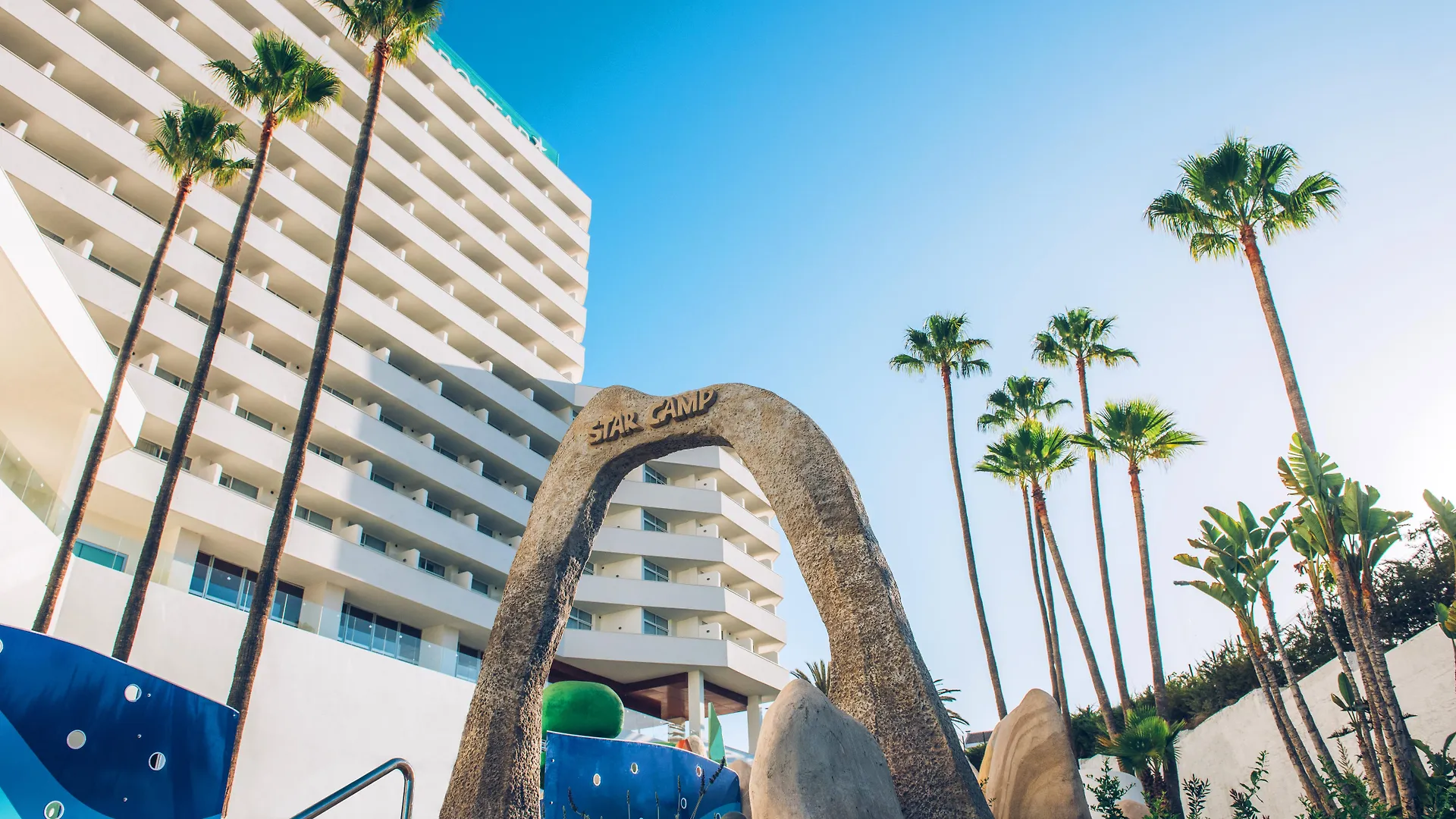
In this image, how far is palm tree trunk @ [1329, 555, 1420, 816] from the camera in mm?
11664

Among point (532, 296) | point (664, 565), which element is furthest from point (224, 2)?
point (664, 565)

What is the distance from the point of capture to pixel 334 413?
35031 mm

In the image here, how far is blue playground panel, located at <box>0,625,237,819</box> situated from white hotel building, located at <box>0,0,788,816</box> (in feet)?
34.1

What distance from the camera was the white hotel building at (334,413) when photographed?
71.4ft

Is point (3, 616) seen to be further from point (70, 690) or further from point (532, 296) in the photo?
point (532, 296)

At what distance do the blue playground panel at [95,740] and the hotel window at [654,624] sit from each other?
119ft

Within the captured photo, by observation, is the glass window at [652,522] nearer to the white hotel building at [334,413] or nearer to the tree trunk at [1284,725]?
the white hotel building at [334,413]

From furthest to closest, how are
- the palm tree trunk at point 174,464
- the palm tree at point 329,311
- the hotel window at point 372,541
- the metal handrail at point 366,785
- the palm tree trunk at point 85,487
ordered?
the hotel window at point 372,541
the palm tree trunk at point 85,487
the palm tree trunk at point 174,464
the palm tree at point 329,311
the metal handrail at point 366,785

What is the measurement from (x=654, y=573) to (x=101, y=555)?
27.2 metres

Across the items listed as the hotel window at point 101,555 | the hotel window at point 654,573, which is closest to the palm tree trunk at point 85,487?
the hotel window at point 101,555

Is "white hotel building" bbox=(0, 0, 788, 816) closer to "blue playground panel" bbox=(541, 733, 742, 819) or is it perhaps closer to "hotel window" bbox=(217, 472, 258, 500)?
"hotel window" bbox=(217, 472, 258, 500)

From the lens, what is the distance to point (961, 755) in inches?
285

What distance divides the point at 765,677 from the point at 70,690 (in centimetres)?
4151

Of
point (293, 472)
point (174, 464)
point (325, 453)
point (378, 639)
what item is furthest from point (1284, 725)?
point (325, 453)
